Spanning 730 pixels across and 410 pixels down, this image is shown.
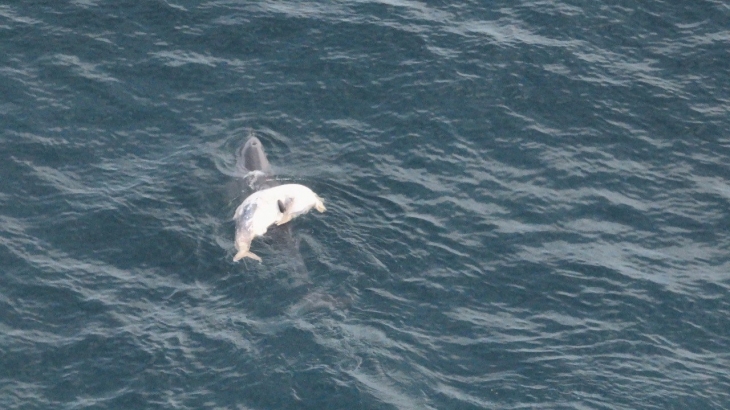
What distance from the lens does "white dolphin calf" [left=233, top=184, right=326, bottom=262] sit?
42094 millimetres

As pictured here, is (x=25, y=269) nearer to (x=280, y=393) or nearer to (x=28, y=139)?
(x=28, y=139)

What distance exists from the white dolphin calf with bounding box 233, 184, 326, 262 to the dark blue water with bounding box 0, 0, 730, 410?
2.44 ft

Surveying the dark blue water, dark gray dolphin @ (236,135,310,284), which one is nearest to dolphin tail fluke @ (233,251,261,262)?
the dark blue water

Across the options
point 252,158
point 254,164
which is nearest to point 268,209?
point 254,164

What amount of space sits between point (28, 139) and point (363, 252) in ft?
50.0

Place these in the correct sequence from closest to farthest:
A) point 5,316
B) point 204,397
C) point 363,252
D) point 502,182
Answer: point 204,397
point 5,316
point 363,252
point 502,182

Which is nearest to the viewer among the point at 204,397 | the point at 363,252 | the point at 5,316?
the point at 204,397

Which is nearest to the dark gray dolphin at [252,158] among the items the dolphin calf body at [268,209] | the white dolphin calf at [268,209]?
the dolphin calf body at [268,209]

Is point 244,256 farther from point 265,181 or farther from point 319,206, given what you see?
point 265,181

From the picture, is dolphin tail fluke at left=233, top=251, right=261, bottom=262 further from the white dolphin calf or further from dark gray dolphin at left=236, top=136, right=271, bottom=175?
dark gray dolphin at left=236, top=136, right=271, bottom=175

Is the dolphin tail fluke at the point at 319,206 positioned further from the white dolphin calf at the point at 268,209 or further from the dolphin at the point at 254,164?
the dolphin at the point at 254,164

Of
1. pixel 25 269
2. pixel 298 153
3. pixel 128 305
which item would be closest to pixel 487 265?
pixel 298 153

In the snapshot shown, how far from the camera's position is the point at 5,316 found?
39.3 metres

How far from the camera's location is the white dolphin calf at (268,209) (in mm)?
42094
